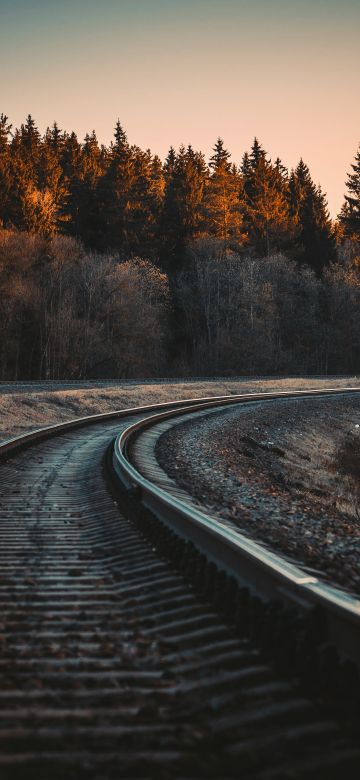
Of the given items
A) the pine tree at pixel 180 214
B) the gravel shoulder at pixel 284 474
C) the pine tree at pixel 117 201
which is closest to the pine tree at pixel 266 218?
the pine tree at pixel 180 214

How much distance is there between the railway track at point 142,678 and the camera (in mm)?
2238

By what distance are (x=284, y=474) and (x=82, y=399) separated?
12.1 m

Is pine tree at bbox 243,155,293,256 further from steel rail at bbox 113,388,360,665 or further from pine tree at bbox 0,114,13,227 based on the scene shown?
steel rail at bbox 113,388,360,665

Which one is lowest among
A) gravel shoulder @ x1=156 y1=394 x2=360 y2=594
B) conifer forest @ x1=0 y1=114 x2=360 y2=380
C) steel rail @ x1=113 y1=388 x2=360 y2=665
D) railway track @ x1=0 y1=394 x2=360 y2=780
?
gravel shoulder @ x1=156 y1=394 x2=360 y2=594

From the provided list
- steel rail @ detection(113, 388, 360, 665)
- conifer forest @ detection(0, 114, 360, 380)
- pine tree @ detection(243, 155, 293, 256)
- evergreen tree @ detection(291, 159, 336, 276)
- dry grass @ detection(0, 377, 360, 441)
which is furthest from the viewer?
evergreen tree @ detection(291, 159, 336, 276)

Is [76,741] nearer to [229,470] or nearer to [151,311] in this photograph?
[229,470]

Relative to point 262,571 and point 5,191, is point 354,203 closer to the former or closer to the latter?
point 5,191

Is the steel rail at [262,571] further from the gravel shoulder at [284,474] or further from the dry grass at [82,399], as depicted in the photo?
the dry grass at [82,399]

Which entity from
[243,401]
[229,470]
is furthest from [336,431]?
[229,470]

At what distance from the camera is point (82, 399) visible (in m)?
24.8

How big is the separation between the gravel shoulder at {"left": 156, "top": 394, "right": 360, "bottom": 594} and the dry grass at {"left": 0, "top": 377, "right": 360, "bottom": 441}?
505 cm

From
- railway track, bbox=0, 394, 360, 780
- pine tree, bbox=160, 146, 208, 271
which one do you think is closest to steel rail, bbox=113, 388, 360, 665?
railway track, bbox=0, 394, 360, 780

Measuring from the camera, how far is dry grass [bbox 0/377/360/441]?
1977cm

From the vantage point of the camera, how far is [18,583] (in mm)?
4391
